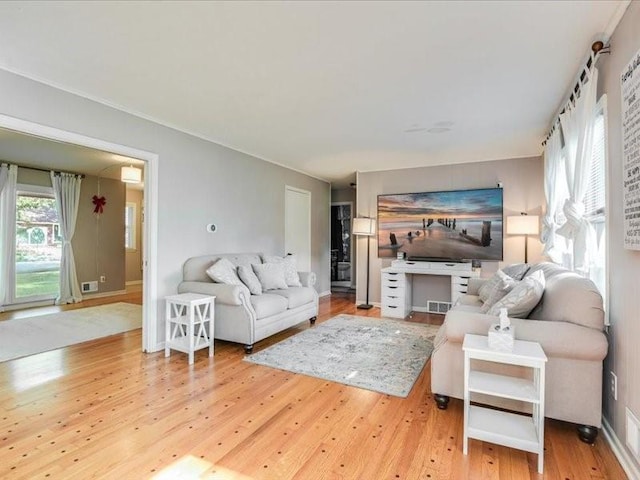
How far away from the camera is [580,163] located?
2.30 m

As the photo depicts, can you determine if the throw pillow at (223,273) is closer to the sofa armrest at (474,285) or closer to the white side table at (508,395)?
the white side table at (508,395)

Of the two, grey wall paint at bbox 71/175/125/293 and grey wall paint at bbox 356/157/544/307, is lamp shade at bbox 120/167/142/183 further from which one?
grey wall paint at bbox 356/157/544/307

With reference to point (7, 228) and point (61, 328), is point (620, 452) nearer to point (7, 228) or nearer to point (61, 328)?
point (61, 328)

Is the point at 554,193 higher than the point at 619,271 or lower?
higher

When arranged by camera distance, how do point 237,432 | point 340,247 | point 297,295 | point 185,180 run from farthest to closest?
1. point 340,247
2. point 297,295
3. point 185,180
4. point 237,432

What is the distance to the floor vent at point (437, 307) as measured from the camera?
529 cm

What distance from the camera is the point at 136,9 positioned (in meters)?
1.80

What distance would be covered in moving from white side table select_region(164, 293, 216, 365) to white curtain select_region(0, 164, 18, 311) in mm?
3919

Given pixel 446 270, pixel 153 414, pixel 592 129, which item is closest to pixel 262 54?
pixel 592 129

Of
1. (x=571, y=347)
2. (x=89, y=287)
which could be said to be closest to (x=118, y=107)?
(x=571, y=347)

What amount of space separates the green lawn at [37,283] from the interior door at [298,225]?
4.29 m

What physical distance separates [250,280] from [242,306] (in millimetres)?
521

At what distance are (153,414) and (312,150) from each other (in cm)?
356

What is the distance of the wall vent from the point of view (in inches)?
254
